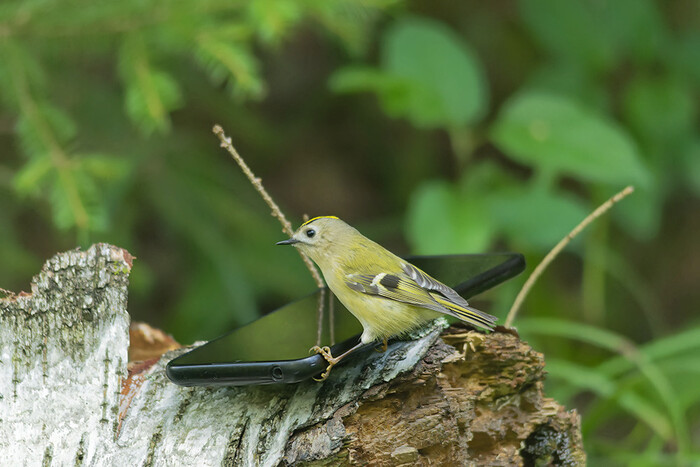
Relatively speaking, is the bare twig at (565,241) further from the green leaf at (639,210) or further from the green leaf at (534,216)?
the green leaf at (639,210)

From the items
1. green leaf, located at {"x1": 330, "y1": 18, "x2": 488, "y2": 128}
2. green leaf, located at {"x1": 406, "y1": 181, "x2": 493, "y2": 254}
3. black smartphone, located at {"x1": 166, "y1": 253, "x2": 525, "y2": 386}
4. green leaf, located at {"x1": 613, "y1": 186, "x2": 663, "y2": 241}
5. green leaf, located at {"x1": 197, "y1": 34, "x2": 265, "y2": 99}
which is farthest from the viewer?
green leaf, located at {"x1": 613, "y1": 186, "x2": 663, "y2": 241}

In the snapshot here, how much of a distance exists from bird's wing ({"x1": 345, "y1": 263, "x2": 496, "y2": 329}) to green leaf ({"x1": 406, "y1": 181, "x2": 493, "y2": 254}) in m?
0.98

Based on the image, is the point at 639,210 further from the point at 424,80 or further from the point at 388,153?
the point at 388,153

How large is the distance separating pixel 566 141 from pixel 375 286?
1.39 metres

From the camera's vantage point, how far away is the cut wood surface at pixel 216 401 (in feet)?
3.50

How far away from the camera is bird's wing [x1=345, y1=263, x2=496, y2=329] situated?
4.01ft

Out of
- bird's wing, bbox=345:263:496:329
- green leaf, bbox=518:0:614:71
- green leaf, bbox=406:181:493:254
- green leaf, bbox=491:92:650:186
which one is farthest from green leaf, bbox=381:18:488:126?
bird's wing, bbox=345:263:496:329

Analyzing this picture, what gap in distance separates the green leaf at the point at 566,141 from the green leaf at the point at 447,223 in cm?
24

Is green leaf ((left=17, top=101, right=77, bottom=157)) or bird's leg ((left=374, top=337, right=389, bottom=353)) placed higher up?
green leaf ((left=17, top=101, right=77, bottom=157))

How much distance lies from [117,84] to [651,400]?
243cm

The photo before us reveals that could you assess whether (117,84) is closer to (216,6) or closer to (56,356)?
(216,6)

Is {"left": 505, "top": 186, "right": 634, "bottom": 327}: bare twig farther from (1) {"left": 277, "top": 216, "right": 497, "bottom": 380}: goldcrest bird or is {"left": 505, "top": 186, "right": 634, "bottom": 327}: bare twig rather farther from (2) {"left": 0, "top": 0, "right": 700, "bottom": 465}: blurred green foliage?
(2) {"left": 0, "top": 0, "right": 700, "bottom": 465}: blurred green foliage

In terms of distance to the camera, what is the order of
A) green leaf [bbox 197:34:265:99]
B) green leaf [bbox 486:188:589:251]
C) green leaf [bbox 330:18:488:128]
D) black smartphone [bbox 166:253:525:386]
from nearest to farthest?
1. black smartphone [bbox 166:253:525:386]
2. green leaf [bbox 197:34:265:99]
3. green leaf [bbox 486:188:589:251]
4. green leaf [bbox 330:18:488:128]

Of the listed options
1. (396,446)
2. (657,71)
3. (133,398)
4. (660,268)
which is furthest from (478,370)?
(660,268)
